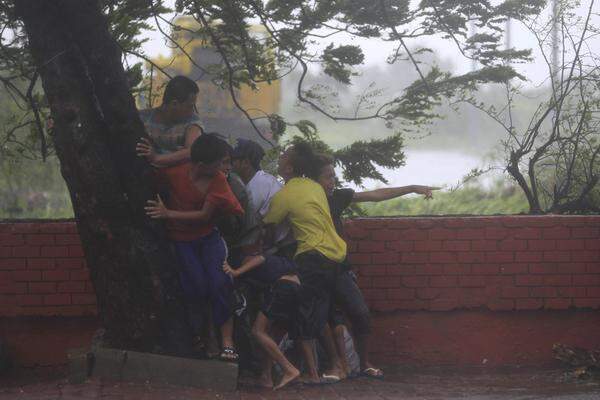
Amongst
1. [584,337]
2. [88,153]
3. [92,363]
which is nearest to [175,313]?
[92,363]

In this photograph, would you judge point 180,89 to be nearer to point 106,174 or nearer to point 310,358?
point 106,174

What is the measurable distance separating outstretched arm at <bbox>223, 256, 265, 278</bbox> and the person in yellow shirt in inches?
11.3

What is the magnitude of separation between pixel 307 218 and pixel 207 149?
37.8 inches

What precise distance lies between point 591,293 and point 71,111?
4.32 meters

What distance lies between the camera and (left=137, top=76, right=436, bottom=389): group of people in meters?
6.75

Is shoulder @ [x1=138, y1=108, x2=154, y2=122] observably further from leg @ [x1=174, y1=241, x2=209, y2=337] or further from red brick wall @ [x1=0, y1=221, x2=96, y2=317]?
red brick wall @ [x1=0, y1=221, x2=96, y2=317]

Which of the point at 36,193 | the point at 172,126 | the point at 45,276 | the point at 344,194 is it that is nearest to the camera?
the point at 172,126

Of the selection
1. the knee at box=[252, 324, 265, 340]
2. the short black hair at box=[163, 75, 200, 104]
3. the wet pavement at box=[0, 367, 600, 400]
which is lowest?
the wet pavement at box=[0, 367, 600, 400]

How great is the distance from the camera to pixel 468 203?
27.8 m

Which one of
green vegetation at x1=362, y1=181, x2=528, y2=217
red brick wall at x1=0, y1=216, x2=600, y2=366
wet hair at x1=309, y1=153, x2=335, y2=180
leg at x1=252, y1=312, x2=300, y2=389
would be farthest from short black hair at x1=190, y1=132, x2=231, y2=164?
green vegetation at x1=362, y1=181, x2=528, y2=217

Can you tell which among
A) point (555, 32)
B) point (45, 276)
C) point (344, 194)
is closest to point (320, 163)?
point (344, 194)

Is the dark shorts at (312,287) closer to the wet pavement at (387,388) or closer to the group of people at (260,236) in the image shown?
the group of people at (260,236)

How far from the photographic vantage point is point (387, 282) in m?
8.00

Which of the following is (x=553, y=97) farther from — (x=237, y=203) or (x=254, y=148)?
(x=237, y=203)
